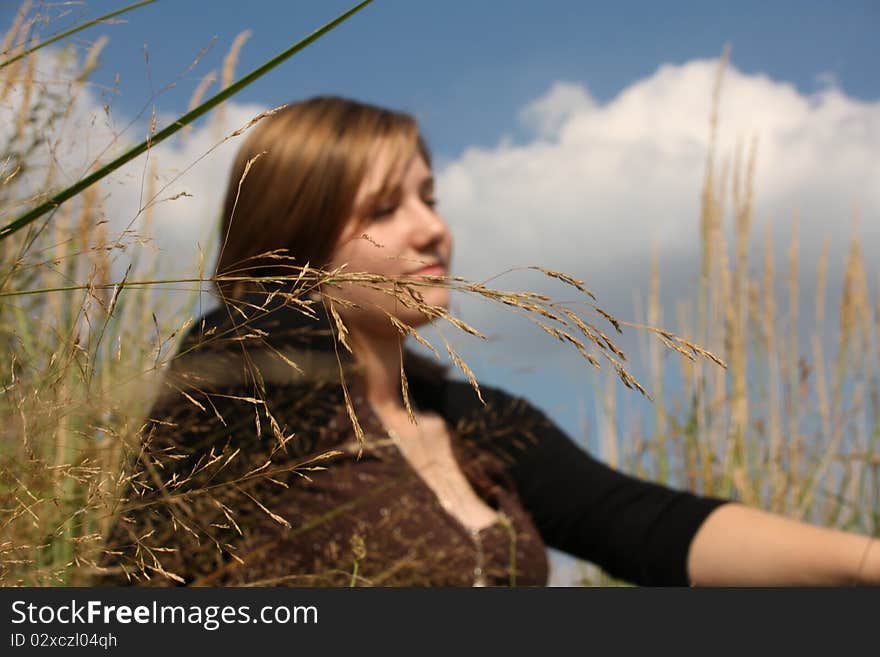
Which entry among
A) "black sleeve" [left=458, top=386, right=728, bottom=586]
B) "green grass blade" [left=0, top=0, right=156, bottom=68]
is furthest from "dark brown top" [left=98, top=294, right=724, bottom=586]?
"green grass blade" [left=0, top=0, right=156, bottom=68]

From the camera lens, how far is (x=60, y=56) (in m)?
0.54

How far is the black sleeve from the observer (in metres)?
1.32

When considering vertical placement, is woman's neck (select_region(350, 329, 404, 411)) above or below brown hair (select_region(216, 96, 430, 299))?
below

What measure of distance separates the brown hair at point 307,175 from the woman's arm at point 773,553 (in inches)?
28.2

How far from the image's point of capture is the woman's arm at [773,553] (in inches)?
39.4

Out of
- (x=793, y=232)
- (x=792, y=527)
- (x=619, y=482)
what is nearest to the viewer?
(x=792, y=527)

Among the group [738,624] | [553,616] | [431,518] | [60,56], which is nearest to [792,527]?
[431,518]

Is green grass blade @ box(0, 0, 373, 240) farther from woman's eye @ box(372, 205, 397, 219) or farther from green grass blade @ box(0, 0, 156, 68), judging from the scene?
woman's eye @ box(372, 205, 397, 219)

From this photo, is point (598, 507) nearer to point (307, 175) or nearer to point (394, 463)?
point (394, 463)

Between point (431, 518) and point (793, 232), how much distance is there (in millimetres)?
1012

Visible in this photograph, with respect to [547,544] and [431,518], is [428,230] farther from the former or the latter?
[547,544]

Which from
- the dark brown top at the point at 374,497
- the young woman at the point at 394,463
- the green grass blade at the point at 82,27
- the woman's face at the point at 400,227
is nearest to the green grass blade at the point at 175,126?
the green grass blade at the point at 82,27

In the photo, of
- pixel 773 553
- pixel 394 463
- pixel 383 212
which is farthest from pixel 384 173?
pixel 773 553

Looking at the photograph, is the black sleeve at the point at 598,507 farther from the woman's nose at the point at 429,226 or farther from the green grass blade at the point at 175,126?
the green grass blade at the point at 175,126
